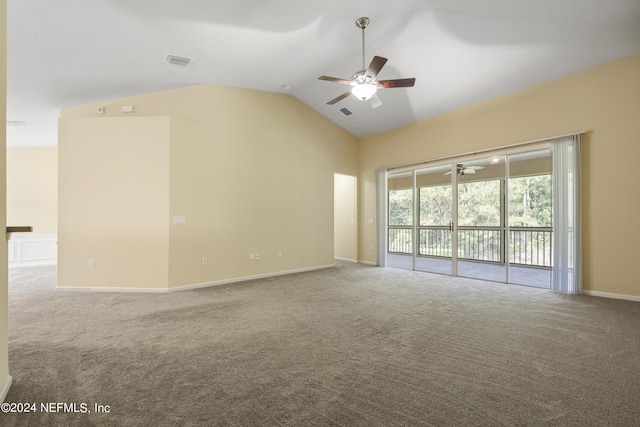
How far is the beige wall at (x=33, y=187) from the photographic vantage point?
7.88 metres

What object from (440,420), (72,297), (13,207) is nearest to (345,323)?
(440,420)

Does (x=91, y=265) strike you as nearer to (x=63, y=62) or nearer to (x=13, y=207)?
(x=63, y=62)

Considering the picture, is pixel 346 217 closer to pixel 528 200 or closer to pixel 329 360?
pixel 528 200

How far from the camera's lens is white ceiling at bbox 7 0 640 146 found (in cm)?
354

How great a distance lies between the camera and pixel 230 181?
5.71 metres

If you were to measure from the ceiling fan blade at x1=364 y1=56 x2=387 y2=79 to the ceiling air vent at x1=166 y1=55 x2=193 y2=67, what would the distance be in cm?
290

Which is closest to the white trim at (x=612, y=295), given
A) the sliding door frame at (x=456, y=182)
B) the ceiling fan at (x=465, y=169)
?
the sliding door frame at (x=456, y=182)

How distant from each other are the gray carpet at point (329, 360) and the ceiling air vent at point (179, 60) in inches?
146

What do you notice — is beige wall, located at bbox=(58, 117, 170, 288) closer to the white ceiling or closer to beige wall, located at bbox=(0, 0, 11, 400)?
the white ceiling

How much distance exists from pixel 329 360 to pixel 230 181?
4179 millimetres

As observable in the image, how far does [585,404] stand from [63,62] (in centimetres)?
701

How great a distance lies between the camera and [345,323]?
334 cm

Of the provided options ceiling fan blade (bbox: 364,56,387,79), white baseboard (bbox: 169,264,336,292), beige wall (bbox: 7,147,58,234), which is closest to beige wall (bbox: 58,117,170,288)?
white baseboard (bbox: 169,264,336,292)

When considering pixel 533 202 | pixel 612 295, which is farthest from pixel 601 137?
pixel 612 295
